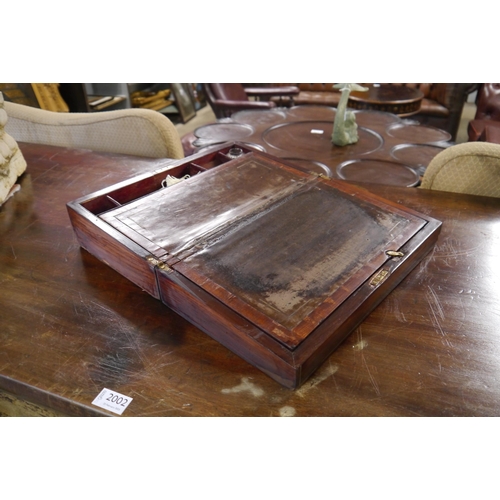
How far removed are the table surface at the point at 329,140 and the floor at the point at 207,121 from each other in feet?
6.61

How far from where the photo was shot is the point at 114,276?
1.16 metres

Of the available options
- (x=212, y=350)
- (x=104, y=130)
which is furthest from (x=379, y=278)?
(x=104, y=130)

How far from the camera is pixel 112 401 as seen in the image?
0.84 m

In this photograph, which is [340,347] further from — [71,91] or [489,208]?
[71,91]

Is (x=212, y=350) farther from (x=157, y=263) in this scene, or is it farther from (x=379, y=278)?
(x=379, y=278)

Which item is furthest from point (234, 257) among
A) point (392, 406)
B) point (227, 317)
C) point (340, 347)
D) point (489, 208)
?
point (489, 208)

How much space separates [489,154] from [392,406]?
1.05 metres

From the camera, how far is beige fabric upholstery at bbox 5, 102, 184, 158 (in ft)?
6.11

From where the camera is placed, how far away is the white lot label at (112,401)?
32.4 inches

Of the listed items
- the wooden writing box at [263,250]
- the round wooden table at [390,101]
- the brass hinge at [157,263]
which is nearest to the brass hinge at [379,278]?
the wooden writing box at [263,250]

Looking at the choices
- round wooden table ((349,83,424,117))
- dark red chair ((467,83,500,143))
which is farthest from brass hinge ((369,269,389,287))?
round wooden table ((349,83,424,117))

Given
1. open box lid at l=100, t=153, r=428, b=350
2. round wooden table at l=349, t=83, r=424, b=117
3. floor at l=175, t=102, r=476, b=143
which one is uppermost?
open box lid at l=100, t=153, r=428, b=350

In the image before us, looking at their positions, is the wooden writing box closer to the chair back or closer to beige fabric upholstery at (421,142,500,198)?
beige fabric upholstery at (421,142,500,198)

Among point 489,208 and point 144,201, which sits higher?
point 144,201
